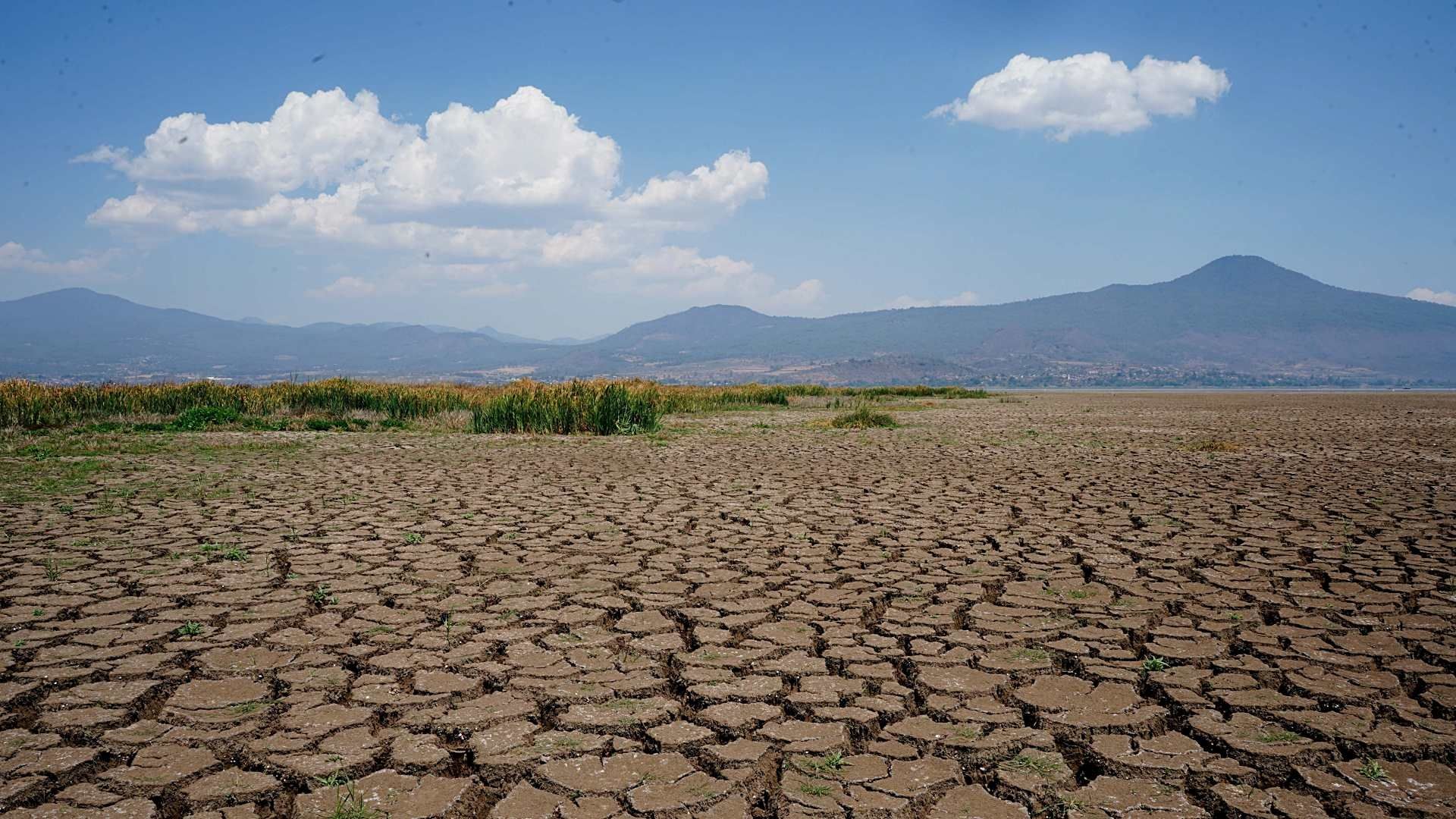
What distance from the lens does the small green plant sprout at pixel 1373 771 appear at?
102 inches

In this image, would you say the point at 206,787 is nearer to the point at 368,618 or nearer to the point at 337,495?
the point at 368,618

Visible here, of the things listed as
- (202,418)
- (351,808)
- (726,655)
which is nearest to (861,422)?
(202,418)

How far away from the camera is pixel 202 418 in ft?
56.4

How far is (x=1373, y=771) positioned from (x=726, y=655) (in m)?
2.33

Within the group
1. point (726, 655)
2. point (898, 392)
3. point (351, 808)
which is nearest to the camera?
point (351, 808)

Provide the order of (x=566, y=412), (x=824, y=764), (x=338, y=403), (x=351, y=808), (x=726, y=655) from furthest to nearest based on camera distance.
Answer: (x=338, y=403), (x=566, y=412), (x=726, y=655), (x=824, y=764), (x=351, y=808)

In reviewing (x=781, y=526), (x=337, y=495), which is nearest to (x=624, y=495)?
(x=781, y=526)

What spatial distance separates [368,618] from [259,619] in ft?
1.75

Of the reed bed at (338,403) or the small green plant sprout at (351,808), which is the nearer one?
the small green plant sprout at (351,808)

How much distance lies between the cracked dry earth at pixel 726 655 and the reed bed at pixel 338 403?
362 inches

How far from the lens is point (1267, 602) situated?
4582 mm

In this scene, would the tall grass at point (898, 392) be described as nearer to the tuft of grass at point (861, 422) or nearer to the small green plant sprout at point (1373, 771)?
the tuft of grass at point (861, 422)

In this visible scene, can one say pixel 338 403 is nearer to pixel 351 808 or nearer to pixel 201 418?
pixel 201 418

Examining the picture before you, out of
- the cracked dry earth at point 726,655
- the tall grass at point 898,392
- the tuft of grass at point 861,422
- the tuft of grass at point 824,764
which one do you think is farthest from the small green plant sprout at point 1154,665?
the tall grass at point 898,392
